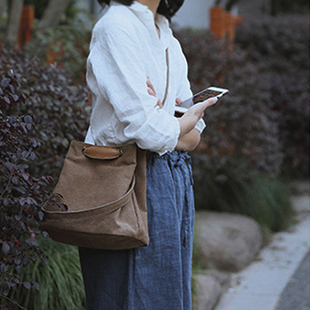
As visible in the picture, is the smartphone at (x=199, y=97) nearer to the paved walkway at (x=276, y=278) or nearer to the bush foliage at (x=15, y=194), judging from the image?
the bush foliage at (x=15, y=194)

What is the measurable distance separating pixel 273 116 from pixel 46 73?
11.6 ft

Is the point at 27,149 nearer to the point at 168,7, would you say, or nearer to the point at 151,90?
the point at 151,90

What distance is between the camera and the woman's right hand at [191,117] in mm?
1966

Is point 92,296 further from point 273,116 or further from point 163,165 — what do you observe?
A: point 273,116

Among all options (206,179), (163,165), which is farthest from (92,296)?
(206,179)

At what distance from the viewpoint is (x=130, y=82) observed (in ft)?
6.10

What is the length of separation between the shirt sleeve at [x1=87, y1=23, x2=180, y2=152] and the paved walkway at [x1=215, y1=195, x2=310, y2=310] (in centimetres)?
199

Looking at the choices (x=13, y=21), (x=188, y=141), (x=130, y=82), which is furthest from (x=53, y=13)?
(x=130, y=82)

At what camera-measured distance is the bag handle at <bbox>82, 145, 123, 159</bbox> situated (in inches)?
76.1

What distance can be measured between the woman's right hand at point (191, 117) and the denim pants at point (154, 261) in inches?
5.7

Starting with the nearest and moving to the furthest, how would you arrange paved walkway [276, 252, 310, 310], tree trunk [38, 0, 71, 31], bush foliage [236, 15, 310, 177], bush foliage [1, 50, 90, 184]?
bush foliage [1, 50, 90, 184]
paved walkway [276, 252, 310, 310]
tree trunk [38, 0, 71, 31]
bush foliage [236, 15, 310, 177]

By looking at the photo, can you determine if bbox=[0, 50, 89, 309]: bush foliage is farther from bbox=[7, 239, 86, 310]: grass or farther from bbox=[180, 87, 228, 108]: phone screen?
bbox=[180, 87, 228, 108]: phone screen

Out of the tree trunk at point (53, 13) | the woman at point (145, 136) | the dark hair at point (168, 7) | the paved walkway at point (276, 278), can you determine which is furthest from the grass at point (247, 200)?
the woman at point (145, 136)

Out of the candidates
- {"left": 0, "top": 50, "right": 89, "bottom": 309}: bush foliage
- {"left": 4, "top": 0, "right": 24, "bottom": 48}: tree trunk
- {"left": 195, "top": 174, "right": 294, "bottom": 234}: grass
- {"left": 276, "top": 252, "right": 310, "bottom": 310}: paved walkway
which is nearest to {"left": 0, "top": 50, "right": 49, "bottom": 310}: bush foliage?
{"left": 0, "top": 50, "right": 89, "bottom": 309}: bush foliage
